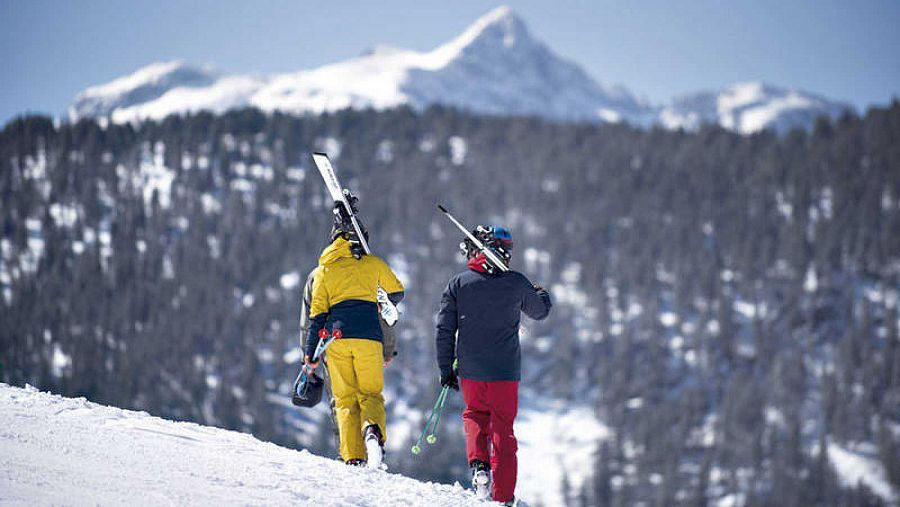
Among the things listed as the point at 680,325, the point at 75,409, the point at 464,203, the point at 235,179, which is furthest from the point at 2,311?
the point at 75,409

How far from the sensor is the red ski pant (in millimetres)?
7730

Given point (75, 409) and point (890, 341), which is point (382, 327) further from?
point (890, 341)

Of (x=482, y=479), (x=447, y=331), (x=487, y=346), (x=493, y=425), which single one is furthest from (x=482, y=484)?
(x=447, y=331)

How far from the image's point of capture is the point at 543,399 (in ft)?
446

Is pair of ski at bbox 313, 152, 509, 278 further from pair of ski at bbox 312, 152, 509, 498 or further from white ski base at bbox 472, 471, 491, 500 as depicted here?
white ski base at bbox 472, 471, 491, 500

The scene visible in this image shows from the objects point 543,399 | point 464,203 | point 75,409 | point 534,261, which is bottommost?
point 75,409

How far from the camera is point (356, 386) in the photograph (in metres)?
8.33

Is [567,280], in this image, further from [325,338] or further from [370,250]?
[325,338]

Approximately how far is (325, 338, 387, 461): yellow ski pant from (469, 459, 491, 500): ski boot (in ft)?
3.12

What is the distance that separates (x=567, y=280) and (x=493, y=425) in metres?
151

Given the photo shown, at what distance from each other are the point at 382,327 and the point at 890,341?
471ft

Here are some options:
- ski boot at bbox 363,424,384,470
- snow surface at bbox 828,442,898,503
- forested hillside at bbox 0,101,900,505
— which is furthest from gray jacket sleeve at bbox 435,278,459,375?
snow surface at bbox 828,442,898,503

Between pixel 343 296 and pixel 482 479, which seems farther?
pixel 343 296

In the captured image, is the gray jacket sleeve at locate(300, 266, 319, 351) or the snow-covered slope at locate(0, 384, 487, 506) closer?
the snow-covered slope at locate(0, 384, 487, 506)
